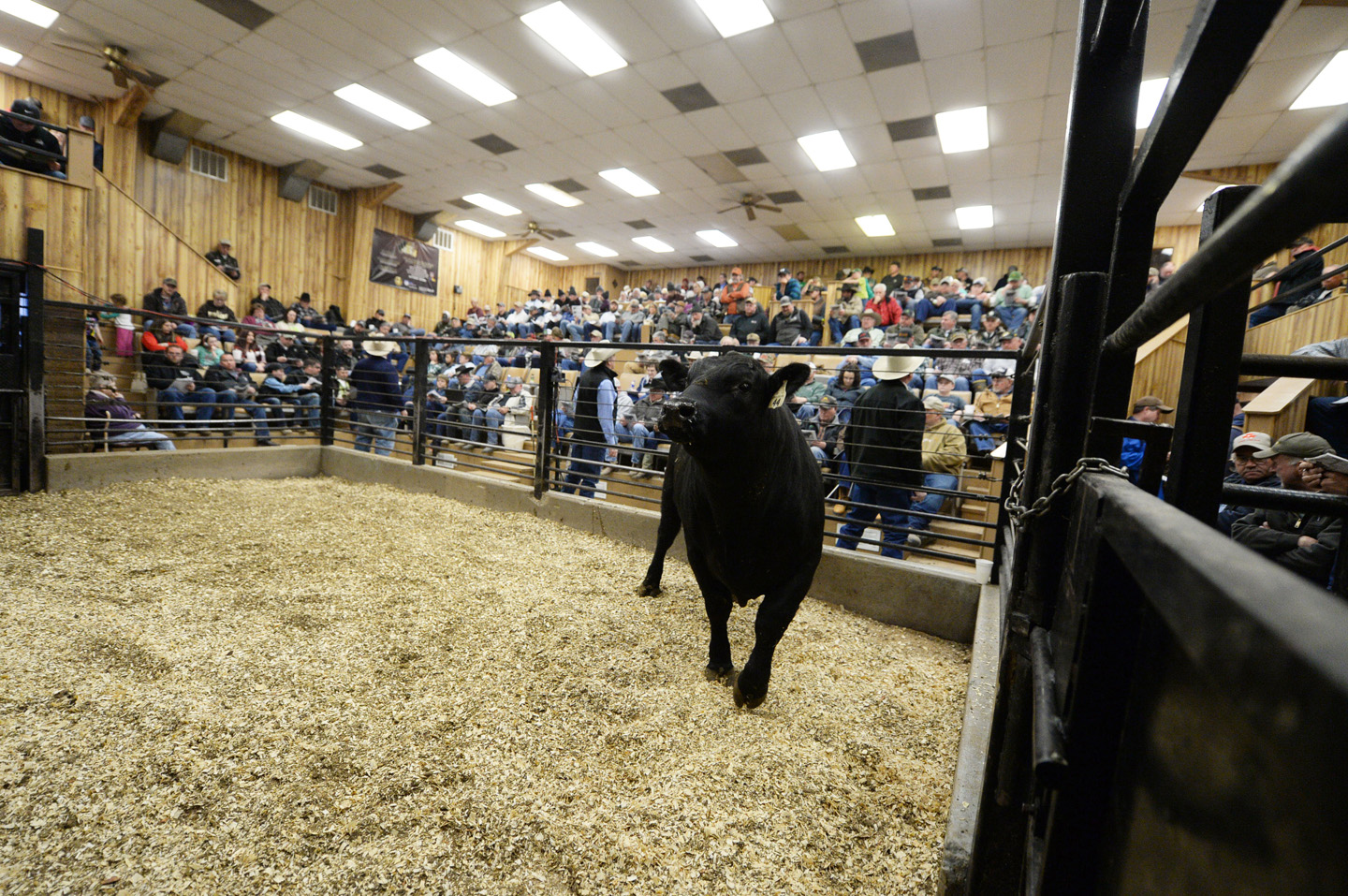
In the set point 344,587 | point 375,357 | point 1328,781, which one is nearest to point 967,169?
point 375,357

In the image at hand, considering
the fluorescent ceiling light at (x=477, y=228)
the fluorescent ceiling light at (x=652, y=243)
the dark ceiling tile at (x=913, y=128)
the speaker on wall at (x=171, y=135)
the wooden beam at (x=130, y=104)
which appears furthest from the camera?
the fluorescent ceiling light at (x=652, y=243)

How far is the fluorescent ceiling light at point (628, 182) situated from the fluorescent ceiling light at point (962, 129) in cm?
551

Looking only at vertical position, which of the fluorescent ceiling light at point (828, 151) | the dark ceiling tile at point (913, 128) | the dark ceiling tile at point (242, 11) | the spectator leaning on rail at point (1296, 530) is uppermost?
the fluorescent ceiling light at point (828, 151)

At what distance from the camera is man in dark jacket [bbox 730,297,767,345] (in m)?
10.8

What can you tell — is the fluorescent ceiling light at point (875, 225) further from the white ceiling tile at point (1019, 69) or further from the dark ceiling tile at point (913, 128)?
the white ceiling tile at point (1019, 69)

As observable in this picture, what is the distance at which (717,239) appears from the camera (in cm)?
1538

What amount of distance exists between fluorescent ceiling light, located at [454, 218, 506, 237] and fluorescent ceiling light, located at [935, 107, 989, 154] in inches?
459

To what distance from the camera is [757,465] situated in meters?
2.08

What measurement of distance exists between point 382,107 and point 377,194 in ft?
14.2

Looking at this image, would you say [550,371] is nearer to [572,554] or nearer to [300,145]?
[572,554]

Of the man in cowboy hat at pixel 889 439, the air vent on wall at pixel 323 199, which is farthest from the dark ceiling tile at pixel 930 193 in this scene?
the air vent on wall at pixel 323 199

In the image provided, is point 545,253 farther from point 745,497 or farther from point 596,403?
point 745,497

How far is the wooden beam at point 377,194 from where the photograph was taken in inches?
503

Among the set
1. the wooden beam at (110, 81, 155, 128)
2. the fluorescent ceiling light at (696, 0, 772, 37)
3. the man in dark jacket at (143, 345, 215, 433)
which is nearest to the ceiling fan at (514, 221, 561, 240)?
the wooden beam at (110, 81, 155, 128)
